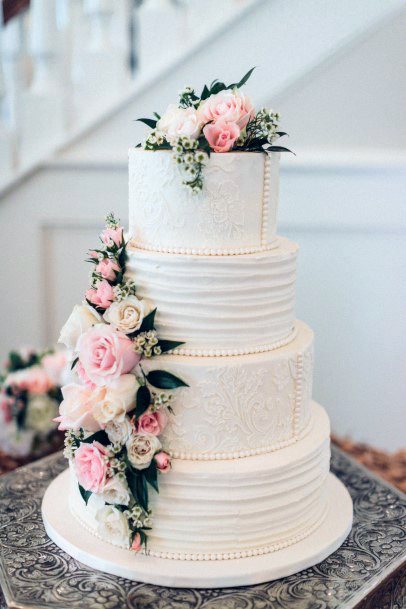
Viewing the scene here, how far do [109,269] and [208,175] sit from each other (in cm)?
37

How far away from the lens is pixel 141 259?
5.91ft

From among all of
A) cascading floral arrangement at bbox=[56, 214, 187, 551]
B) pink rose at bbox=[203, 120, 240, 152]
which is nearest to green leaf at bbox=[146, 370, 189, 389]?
cascading floral arrangement at bbox=[56, 214, 187, 551]

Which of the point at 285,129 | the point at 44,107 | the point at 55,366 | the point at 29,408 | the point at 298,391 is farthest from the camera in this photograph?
the point at 44,107

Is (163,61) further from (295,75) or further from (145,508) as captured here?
(145,508)

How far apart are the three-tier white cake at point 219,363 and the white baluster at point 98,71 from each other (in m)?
1.64

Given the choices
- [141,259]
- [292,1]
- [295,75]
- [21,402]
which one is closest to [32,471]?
[21,402]

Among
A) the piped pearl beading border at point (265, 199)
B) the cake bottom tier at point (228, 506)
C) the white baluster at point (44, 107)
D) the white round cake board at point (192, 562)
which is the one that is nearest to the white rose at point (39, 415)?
the white round cake board at point (192, 562)

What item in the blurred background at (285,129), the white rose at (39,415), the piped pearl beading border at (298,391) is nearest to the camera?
the piped pearl beading border at (298,391)

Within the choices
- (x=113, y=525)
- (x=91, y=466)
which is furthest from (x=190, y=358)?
(x=113, y=525)

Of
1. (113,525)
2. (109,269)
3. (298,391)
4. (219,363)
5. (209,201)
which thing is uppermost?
(209,201)

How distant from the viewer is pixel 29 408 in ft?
9.82

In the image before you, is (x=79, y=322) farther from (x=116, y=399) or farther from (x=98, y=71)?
(x=98, y=71)

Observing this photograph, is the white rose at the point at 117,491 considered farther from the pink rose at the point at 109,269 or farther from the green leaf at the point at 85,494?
the pink rose at the point at 109,269

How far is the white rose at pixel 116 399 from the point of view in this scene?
67.2 inches
